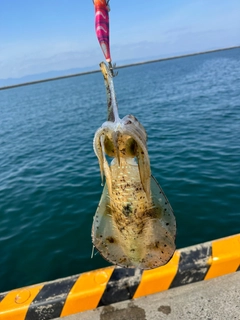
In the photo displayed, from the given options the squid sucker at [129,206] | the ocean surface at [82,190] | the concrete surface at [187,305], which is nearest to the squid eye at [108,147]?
the squid sucker at [129,206]

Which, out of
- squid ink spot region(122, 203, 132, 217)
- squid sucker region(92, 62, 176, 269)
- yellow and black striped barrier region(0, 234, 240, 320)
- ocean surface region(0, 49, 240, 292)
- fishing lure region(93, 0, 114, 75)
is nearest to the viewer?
fishing lure region(93, 0, 114, 75)

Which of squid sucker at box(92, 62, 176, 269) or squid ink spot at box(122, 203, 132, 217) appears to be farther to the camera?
squid ink spot at box(122, 203, 132, 217)

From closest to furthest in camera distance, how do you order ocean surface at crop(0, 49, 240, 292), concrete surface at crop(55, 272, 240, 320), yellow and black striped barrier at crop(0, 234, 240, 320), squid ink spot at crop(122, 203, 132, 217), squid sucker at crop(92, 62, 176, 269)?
squid sucker at crop(92, 62, 176, 269)
squid ink spot at crop(122, 203, 132, 217)
concrete surface at crop(55, 272, 240, 320)
yellow and black striped barrier at crop(0, 234, 240, 320)
ocean surface at crop(0, 49, 240, 292)

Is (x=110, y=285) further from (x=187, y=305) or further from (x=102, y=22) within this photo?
(x=102, y=22)

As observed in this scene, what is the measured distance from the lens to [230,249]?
14.7 feet

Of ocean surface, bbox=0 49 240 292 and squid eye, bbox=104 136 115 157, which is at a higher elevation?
squid eye, bbox=104 136 115 157

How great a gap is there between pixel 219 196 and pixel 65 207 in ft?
17.3

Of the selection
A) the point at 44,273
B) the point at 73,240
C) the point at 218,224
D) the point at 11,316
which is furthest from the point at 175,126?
the point at 11,316

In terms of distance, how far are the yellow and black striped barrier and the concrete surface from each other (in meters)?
0.10

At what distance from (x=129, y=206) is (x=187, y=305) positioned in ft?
8.62

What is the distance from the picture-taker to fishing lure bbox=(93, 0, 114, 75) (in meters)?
2.04

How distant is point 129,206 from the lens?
259 centimetres

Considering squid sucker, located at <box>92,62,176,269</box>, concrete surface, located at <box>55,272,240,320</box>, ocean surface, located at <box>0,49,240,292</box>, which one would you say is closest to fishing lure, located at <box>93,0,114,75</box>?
squid sucker, located at <box>92,62,176,269</box>

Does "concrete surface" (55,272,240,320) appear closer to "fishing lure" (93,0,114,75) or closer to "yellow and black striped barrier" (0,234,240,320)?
"yellow and black striped barrier" (0,234,240,320)
